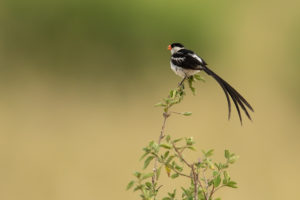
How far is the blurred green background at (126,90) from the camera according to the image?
799 cm

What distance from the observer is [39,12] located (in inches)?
491

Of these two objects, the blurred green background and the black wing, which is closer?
the black wing

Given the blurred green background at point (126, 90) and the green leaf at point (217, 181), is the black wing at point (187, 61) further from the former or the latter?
the blurred green background at point (126, 90)

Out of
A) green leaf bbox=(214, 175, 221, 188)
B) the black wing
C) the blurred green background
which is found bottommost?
green leaf bbox=(214, 175, 221, 188)

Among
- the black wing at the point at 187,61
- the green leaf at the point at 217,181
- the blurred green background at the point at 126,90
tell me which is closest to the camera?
the green leaf at the point at 217,181

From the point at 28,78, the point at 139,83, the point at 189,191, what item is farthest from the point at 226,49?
the point at 189,191

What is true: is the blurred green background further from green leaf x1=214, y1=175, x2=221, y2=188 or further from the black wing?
green leaf x1=214, y1=175, x2=221, y2=188

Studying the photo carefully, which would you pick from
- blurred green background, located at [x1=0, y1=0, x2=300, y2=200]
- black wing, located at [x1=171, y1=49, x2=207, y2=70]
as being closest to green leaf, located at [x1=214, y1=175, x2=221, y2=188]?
A: black wing, located at [x1=171, y1=49, x2=207, y2=70]

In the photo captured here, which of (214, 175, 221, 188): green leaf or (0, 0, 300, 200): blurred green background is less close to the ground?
(0, 0, 300, 200): blurred green background

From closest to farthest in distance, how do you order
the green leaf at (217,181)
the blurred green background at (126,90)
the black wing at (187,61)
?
the green leaf at (217,181), the black wing at (187,61), the blurred green background at (126,90)

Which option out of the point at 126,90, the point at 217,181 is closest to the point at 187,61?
the point at 217,181

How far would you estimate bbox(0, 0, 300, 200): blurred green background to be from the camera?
799 centimetres

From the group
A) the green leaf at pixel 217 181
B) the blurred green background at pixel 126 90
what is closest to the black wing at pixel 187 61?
the green leaf at pixel 217 181

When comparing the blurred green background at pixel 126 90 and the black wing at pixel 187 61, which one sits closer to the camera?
the black wing at pixel 187 61
